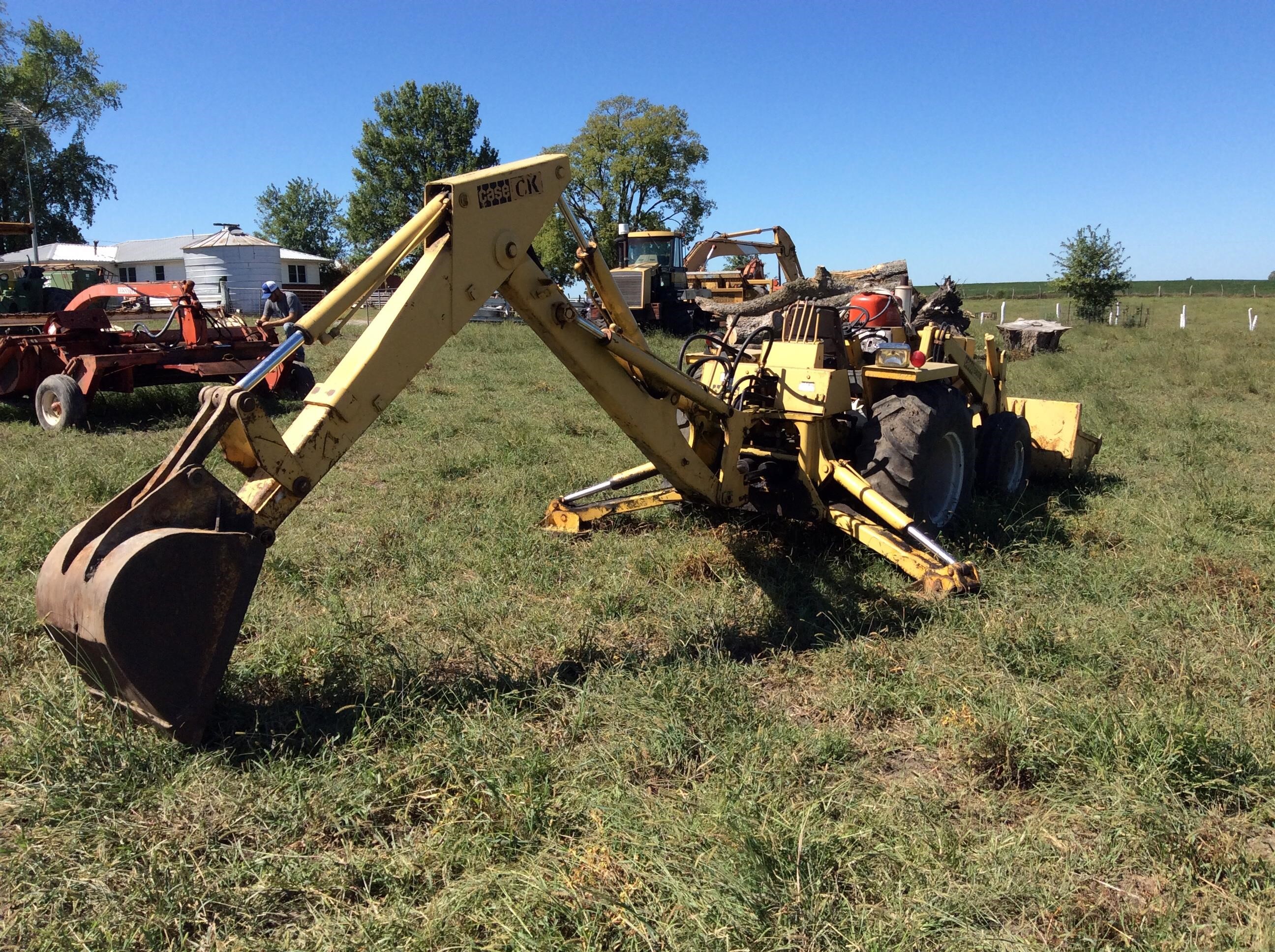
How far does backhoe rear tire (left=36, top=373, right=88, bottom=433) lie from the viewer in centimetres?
1065

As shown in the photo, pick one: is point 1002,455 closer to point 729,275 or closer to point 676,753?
point 676,753

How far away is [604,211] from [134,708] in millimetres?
56948

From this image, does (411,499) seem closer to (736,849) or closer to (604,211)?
(736,849)

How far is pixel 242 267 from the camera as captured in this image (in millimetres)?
45375

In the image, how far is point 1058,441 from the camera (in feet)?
27.1

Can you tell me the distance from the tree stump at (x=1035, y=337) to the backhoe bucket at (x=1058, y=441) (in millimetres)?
13589

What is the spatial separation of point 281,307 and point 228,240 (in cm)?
3595

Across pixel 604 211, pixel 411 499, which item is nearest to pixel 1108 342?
pixel 411 499

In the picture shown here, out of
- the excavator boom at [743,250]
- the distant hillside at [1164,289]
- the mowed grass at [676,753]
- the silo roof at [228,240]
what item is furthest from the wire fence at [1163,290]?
the mowed grass at [676,753]

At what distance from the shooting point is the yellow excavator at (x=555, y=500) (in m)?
3.31

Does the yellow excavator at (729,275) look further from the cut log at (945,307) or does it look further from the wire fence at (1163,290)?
the wire fence at (1163,290)

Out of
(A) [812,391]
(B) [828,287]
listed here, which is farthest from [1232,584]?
(B) [828,287]

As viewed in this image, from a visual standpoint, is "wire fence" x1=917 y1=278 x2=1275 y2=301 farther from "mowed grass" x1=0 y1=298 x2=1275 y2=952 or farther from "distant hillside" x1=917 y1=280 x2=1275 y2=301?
"mowed grass" x1=0 y1=298 x2=1275 y2=952

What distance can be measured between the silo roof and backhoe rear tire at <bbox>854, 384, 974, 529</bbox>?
4496 cm
